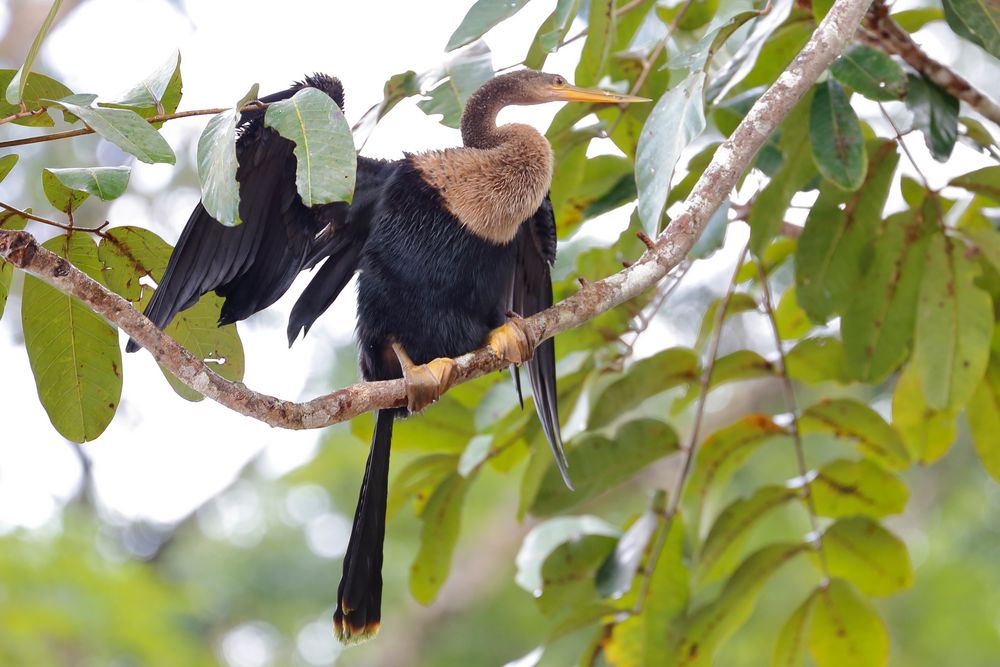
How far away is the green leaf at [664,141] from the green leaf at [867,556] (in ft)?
2.96

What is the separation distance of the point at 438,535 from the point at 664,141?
1011mm

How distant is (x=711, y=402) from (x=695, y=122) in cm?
531

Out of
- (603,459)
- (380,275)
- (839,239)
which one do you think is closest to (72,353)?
(380,275)

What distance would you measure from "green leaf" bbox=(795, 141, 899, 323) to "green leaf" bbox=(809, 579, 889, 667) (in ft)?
1.72

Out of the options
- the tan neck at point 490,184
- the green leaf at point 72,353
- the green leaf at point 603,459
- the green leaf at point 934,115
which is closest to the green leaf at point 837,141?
the green leaf at point 934,115

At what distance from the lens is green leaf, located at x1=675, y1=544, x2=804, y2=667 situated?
193cm

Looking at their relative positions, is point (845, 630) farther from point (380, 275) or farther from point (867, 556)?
point (380, 275)

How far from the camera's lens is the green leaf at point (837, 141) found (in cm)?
163

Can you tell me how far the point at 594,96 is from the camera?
196cm

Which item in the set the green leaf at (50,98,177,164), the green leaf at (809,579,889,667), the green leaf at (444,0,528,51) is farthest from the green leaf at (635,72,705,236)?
the green leaf at (809,579,889,667)

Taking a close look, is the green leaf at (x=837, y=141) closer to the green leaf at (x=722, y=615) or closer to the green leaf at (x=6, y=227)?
the green leaf at (x=722, y=615)

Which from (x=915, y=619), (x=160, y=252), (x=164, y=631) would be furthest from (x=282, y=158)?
(x=915, y=619)

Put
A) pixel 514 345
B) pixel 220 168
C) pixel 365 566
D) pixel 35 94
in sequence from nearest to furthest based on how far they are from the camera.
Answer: pixel 220 168
pixel 35 94
pixel 514 345
pixel 365 566

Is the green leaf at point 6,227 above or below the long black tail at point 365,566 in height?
above
